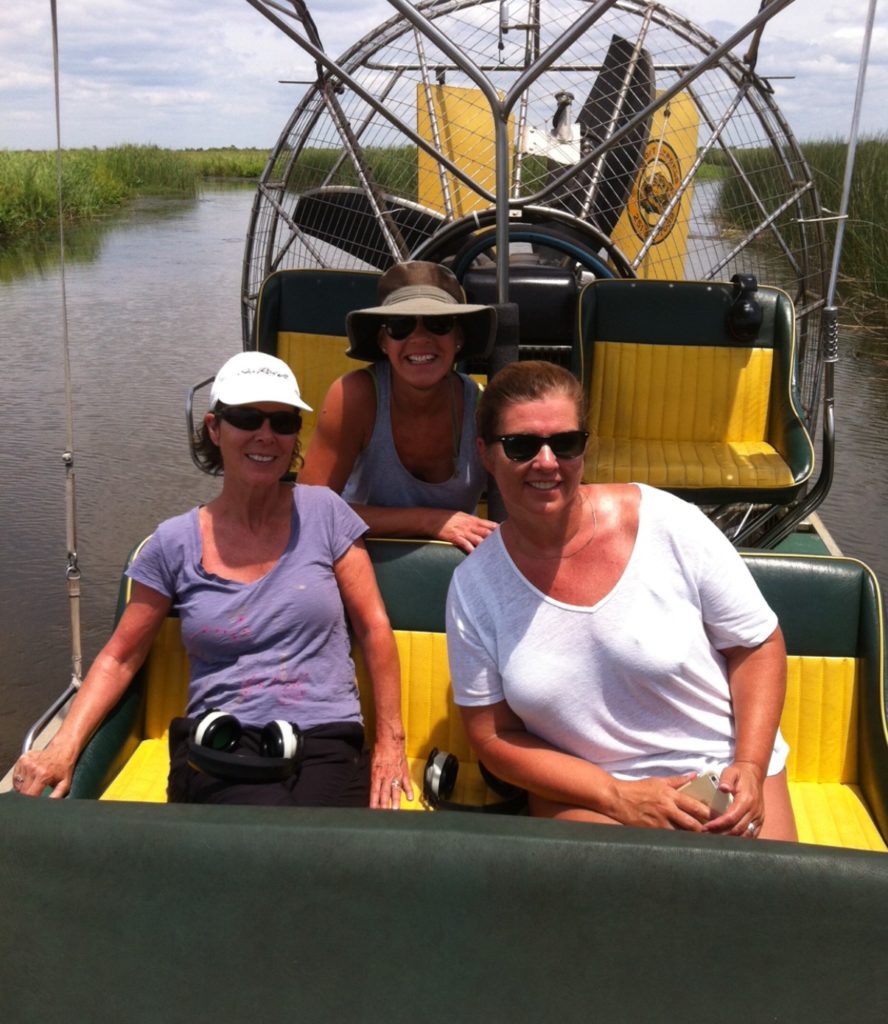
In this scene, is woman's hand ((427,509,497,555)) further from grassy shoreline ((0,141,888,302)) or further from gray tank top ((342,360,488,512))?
grassy shoreline ((0,141,888,302))

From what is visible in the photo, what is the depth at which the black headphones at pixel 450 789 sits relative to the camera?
2.35 meters

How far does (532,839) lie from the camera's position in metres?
1.50

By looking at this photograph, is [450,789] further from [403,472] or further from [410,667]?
[403,472]

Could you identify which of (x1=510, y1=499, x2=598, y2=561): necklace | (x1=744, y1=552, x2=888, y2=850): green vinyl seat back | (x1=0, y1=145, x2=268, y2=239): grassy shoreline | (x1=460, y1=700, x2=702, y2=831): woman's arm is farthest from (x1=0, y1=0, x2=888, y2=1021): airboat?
(x1=0, y1=145, x2=268, y2=239): grassy shoreline

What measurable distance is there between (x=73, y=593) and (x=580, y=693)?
5.16 ft

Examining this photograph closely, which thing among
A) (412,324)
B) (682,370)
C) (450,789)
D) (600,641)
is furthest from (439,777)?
(682,370)

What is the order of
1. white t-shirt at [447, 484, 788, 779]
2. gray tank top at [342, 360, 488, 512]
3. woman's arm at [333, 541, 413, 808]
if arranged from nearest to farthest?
white t-shirt at [447, 484, 788, 779] < woman's arm at [333, 541, 413, 808] < gray tank top at [342, 360, 488, 512]

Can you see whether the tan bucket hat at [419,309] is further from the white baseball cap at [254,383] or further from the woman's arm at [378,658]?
the woman's arm at [378,658]

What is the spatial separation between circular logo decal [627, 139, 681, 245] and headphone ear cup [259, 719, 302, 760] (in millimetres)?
3911

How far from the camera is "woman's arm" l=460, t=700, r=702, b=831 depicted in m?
1.95

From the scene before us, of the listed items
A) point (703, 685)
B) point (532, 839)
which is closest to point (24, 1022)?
point (532, 839)

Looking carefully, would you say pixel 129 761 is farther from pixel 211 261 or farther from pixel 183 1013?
pixel 211 261

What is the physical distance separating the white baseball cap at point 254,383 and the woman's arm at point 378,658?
38cm

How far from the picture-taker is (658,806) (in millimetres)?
1949
